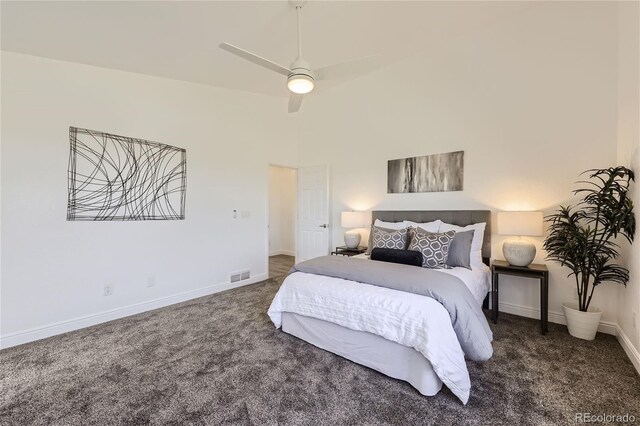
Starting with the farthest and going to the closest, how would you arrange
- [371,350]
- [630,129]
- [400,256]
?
[400,256] → [630,129] → [371,350]

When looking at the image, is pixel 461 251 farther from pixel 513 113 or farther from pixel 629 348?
pixel 513 113

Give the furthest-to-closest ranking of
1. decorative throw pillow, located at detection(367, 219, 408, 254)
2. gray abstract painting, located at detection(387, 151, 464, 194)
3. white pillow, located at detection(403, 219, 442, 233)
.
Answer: decorative throw pillow, located at detection(367, 219, 408, 254) < gray abstract painting, located at detection(387, 151, 464, 194) < white pillow, located at detection(403, 219, 442, 233)

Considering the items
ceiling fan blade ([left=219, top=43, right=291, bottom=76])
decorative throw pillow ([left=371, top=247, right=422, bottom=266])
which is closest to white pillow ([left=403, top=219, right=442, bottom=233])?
decorative throw pillow ([left=371, top=247, right=422, bottom=266])

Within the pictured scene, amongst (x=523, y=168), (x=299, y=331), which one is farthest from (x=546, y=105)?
(x=299, y=331)

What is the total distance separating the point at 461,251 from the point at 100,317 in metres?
4.10

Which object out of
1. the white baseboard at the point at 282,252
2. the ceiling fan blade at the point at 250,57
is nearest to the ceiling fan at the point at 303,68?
the ceiling fan blade at the point at 250,57

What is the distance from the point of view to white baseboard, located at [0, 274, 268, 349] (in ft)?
8.70

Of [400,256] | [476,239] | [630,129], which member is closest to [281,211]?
[400,256]

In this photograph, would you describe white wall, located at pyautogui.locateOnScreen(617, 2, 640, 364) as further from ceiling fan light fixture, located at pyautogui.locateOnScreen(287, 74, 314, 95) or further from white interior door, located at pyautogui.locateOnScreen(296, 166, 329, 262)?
white interior door, located at pyautogui.locateOnScreen(296, 166, 329, 262)

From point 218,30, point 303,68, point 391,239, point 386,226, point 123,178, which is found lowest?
point 391,239

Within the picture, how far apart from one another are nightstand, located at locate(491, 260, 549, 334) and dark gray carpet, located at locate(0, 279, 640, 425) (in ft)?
0.64

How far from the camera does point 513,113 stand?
3277 millimetres

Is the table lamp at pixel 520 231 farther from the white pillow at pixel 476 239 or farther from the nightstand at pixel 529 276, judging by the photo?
the white pillow at pixel 476 239

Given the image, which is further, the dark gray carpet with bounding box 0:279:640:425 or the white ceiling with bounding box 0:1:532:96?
the white ceiling with bounding box 0:1:532:96
